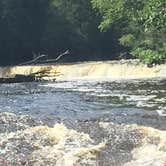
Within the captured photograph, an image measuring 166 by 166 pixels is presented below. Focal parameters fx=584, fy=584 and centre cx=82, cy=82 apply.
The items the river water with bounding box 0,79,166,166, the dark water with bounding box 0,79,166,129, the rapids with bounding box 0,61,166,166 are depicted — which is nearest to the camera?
the rapids with bounding box 0,61,166,166

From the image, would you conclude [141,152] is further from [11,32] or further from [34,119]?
[11,32]

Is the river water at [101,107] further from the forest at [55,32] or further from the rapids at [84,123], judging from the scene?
the forest at [55,32]

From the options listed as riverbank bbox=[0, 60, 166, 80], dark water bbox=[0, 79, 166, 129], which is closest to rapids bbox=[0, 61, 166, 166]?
dark water bbox=[0, 79, 166, 129]

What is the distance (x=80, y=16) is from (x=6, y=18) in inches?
320

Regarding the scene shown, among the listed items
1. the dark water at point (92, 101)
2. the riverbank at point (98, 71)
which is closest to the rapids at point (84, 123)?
the dark water at point (92, 101)

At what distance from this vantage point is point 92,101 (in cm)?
2359

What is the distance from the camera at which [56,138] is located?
14867 mm

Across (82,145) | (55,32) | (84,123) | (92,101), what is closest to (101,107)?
(92,101)

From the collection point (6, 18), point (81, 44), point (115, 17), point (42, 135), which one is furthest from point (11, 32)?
point (42, 135)

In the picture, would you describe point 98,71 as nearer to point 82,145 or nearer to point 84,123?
point 84,123

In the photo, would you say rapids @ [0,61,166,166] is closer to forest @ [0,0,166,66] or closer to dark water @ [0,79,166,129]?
dark water @ [0,79,166,129]

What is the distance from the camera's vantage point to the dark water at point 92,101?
19062mm

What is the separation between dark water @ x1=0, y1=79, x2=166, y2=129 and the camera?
750 inches

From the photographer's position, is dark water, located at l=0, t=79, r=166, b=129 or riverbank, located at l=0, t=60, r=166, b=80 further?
riverbank, located at l=0, t=60, r=166, b=80
